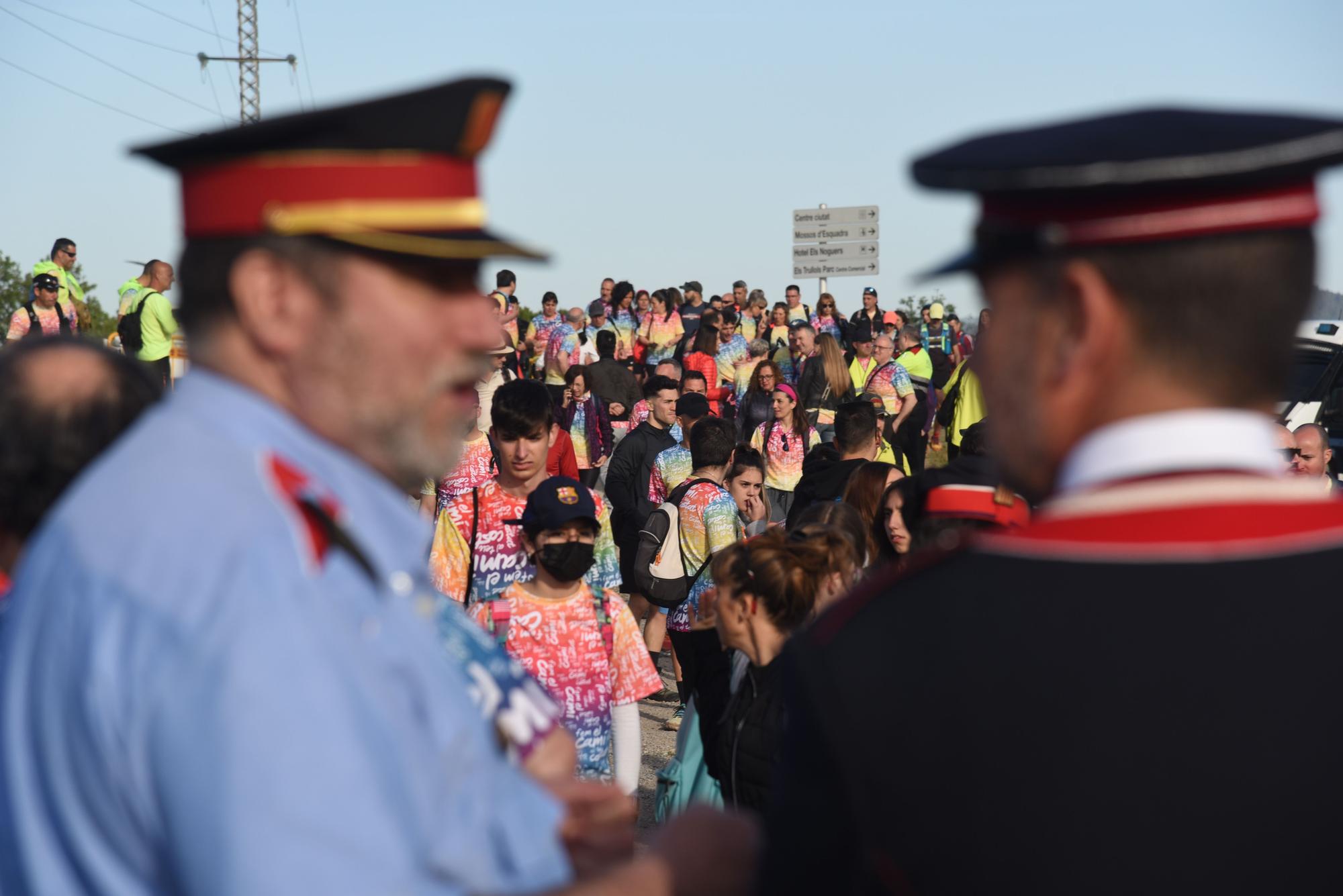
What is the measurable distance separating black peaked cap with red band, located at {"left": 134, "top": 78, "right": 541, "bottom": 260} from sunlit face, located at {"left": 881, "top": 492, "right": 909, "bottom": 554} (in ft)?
13.2

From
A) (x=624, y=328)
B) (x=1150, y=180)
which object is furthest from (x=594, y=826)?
(x=624, y=328)

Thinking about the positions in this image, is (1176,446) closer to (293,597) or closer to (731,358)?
(293,597)

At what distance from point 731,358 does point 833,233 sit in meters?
7.33

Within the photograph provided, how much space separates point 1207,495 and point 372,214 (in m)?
0.97

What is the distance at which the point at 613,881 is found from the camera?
1.60m

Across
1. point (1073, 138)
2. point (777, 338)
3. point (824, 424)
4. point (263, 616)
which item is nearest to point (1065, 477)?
point (1073, 138)

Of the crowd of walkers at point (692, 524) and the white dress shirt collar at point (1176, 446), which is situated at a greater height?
the white dress shirt collar at point (1176, 446)

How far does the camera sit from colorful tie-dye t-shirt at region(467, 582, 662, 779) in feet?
15.6

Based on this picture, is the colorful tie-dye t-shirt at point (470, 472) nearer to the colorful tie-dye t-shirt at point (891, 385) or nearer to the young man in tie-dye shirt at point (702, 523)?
the young man in tie-dye shirt at point (702, 523)

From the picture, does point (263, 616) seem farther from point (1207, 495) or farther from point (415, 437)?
point (1207, 495)

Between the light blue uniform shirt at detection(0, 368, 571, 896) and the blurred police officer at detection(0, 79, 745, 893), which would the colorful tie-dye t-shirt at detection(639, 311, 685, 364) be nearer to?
the blurred police officer at detection(0, 79, 745, 893)

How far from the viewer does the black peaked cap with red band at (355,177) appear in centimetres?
160

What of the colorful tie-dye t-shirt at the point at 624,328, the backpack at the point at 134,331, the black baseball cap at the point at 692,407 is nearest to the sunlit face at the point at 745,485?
the black baseball cap at the point at 692,407

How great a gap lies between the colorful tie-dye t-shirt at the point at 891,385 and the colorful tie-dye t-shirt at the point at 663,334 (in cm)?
710
